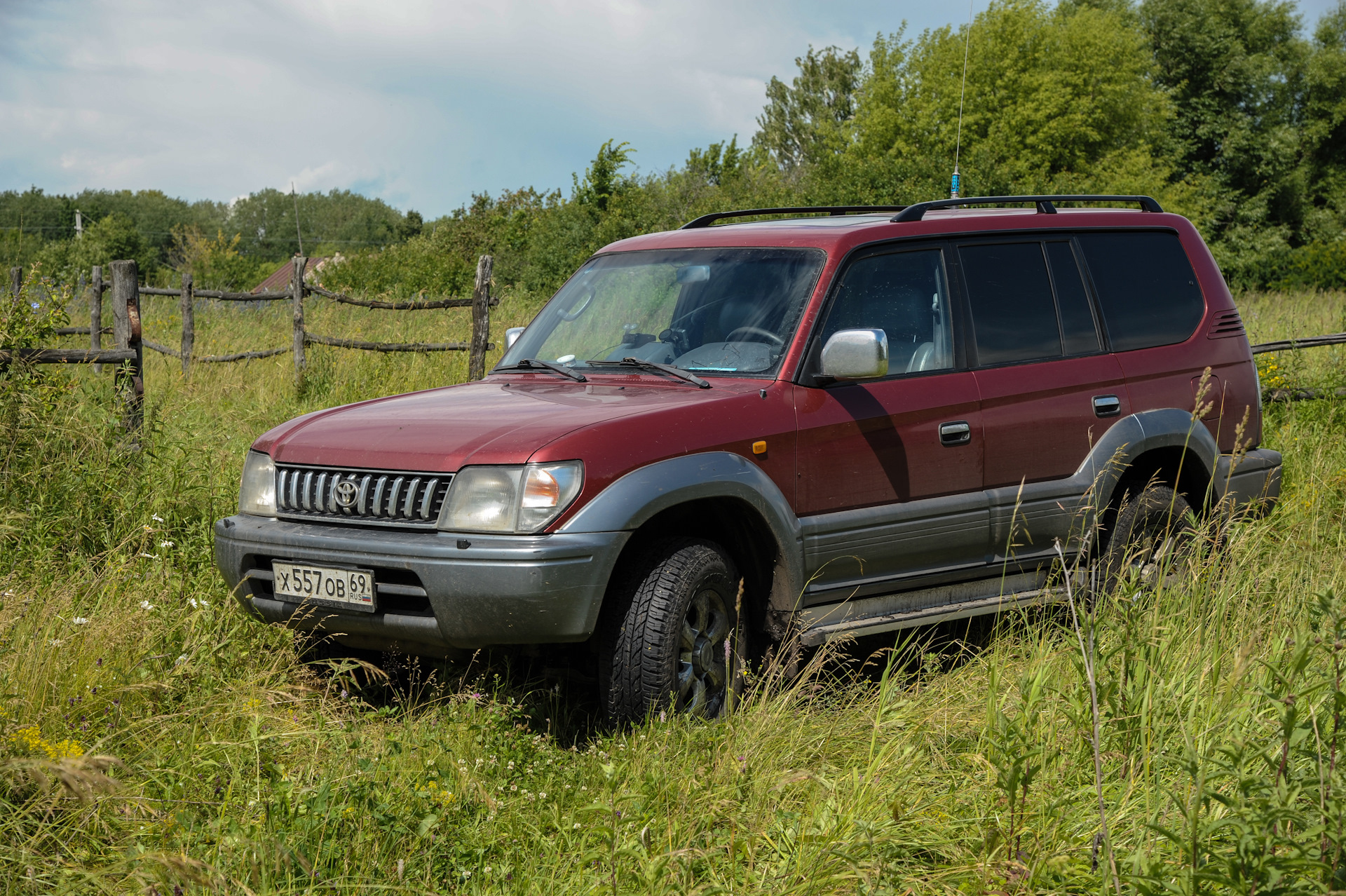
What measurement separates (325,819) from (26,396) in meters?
3.63

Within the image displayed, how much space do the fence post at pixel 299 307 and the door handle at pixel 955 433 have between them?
810cm

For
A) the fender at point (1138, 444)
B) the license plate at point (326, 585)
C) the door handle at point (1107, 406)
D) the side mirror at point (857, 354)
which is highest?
the side mirror at point (857, 354)

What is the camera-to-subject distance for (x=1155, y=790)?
2.98 m

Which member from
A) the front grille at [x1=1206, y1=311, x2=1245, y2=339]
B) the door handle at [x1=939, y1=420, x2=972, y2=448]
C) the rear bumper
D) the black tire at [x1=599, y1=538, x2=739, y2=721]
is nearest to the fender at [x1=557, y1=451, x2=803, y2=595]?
the black tire at [x1=599, y1=538, x2=739, y2=721]

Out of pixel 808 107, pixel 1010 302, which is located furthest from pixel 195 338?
pixel 808 107

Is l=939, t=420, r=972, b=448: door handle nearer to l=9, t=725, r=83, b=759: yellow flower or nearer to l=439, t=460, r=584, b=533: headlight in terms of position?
l=439, t=460, r=584, b=533: headlight

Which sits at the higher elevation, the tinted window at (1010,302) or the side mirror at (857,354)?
the tinted window at (1010,302)

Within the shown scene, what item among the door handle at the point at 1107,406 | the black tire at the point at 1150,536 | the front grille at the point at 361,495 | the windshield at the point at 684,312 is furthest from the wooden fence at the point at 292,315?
the black tire at the point at 1150,536

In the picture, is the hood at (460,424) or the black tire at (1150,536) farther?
the black tire at (1150,536)

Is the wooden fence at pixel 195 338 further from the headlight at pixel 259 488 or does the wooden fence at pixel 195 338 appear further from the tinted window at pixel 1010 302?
the tinted window at pixel 1010 302

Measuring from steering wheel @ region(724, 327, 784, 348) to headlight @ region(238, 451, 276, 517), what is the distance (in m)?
1.75

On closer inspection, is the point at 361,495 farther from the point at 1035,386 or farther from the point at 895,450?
the point at 1035,386

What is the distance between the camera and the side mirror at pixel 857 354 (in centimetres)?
402

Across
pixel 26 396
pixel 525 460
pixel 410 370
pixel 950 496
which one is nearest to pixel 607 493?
pixel 525 460
